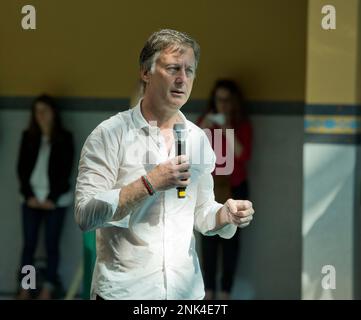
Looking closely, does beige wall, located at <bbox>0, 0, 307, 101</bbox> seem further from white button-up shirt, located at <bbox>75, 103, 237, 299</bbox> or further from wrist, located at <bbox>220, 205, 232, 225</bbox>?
wrist, located at <bbox>220, 205, 232, 225</bbox>

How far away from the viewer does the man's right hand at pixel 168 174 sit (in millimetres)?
2684

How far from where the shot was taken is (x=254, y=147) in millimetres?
4562

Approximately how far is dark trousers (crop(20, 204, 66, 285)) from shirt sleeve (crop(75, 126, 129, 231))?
1.75 meters

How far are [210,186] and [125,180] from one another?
30cm

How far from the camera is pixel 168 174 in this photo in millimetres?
2686

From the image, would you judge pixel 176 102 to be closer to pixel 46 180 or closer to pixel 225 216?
pixel 225 216

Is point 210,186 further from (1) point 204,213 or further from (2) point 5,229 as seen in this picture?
(2) point 5,229

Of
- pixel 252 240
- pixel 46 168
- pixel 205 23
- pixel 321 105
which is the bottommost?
pixel 252 240

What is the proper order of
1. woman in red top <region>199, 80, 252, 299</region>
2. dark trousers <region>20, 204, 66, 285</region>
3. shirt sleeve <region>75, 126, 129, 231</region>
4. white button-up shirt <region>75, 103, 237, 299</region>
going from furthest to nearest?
dark trousers <region>20, 204, 66, 285</region> → woman in red top <region>199, 80, 252, 299</region> → white button-up shirt <region>75, 103, 237, 299</region> → shirt sleeve <region>75, 126, 129, 231</region>

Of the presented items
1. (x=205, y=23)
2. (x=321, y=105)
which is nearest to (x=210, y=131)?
(x=205, y=23)

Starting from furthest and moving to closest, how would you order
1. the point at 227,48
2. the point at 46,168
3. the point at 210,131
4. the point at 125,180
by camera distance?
the point at 46,168 → the point at 227,48 → the point at 210,131 → the point at 125,180

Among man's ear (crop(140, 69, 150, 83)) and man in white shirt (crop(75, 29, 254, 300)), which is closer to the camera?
man in white shirt (crop(75, 29, 254, 300))

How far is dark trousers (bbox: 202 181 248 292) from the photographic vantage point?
433 centimetres

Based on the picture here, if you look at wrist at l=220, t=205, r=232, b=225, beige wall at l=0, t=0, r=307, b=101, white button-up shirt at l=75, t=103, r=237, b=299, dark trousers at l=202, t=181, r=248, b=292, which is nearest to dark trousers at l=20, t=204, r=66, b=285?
beige wall at l=0, t=0, r=307, b=101
